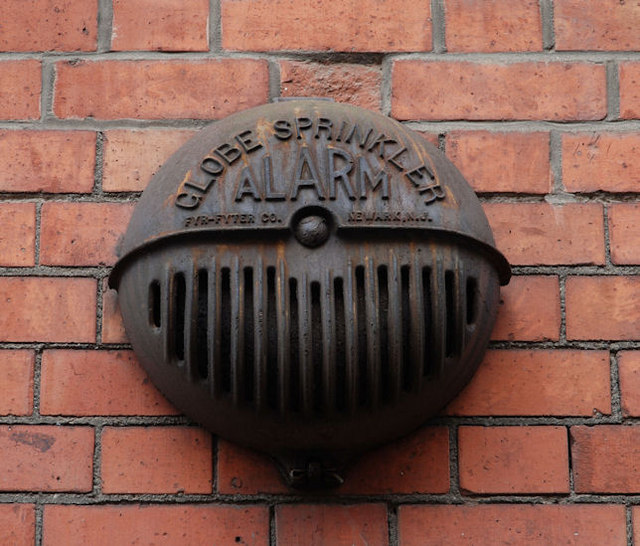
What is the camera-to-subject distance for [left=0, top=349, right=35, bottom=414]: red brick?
143 centimetres

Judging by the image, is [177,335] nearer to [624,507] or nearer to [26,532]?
[26,532]

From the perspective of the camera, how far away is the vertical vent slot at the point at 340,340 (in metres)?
1.28

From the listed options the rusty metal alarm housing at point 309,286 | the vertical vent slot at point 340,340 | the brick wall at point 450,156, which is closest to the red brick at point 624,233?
the brick wall at point 450,156

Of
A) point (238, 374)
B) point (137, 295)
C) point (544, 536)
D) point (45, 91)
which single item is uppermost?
point (45, 91)

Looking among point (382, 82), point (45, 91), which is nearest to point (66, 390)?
point (45, 91)

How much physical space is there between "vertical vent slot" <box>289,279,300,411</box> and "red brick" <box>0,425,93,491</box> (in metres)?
0.31

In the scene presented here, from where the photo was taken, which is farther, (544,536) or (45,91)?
(45,91)

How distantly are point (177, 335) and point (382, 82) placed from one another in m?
0.52

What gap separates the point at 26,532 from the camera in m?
1.38

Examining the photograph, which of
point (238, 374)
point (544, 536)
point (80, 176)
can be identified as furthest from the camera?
point (80, 176)

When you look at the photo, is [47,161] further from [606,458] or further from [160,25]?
[606,458]

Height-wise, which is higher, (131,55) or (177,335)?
(131,55)

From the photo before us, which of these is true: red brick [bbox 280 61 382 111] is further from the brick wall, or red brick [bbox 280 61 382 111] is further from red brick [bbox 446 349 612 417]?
red brick [bbox 446 349 612 417]

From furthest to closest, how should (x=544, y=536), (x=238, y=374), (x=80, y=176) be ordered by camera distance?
(x=80, y=176) < (x=544, y=536) < (x=238, y=374)
